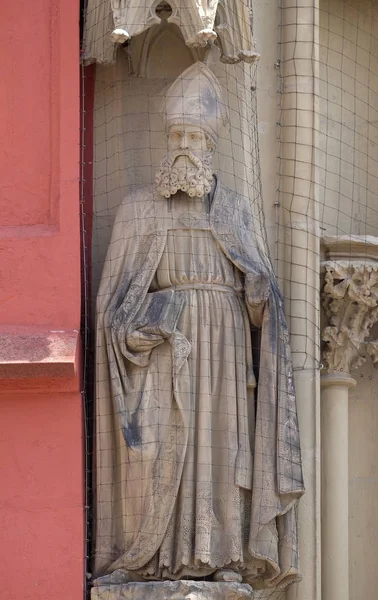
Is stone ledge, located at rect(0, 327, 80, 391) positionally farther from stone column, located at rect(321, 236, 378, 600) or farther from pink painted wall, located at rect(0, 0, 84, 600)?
stone column, located at rect(321, 236, 378, 600)

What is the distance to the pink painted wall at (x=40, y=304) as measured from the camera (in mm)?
7445

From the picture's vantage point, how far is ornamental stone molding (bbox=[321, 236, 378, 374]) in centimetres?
799

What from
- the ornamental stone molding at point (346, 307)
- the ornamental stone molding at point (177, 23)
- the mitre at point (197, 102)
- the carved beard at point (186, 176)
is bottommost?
the ornamental stone molding at point (346, 307)

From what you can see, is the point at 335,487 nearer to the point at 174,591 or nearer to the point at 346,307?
the point at 346,307

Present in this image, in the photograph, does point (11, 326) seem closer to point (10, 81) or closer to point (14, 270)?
point (14, 270)

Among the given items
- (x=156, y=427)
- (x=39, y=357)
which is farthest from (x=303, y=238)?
(x=39, y=357)

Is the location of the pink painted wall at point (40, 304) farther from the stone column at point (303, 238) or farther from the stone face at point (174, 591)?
the stone column at point (303, 238)

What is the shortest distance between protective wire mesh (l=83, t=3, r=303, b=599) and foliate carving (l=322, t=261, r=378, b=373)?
27 centimetres

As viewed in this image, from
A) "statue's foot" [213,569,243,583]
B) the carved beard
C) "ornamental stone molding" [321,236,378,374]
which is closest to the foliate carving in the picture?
"ornamental stone molding" [321,236,378,374]

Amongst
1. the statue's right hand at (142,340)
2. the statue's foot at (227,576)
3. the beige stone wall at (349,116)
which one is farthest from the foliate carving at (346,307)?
the statue's foot at (227,576)

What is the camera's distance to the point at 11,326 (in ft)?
25.0

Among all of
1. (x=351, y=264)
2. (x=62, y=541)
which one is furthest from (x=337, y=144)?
(x=62, y=541)

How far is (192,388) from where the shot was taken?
758 centimetres

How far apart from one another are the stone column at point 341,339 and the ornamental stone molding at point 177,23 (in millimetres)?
732
